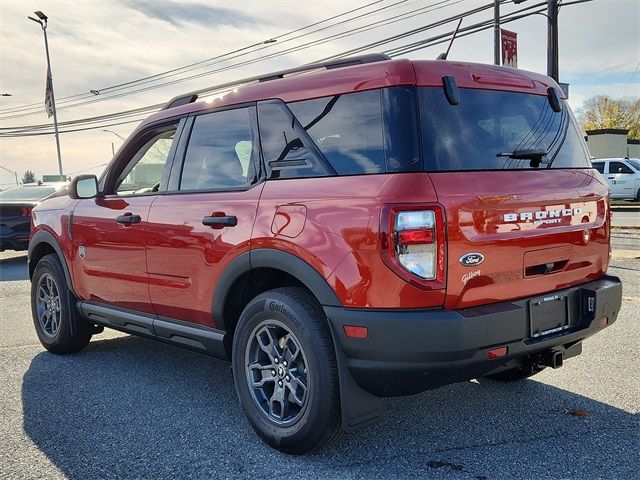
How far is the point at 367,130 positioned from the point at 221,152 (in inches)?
46.5

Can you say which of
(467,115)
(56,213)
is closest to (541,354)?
(467,115)

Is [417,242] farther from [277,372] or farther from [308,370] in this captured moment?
[277,372]

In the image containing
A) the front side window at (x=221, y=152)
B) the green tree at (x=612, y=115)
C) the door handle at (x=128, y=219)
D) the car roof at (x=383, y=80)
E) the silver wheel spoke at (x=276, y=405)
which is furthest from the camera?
the green tree at (x=612, y=115)

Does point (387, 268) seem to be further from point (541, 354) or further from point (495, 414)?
point (495, 414)

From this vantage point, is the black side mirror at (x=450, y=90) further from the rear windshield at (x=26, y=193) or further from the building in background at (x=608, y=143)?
the building in background at (x=608, y=143)

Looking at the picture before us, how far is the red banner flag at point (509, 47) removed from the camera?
1717 centimetres

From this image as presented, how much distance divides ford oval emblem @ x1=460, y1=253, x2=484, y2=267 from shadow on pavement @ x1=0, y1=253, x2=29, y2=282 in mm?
8874

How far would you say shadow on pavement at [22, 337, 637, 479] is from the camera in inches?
115

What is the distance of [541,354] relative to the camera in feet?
9.90

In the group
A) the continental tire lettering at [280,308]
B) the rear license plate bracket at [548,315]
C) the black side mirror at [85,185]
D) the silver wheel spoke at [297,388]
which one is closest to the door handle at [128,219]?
the black side mirror at [85,185]

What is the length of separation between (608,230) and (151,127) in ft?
10.0

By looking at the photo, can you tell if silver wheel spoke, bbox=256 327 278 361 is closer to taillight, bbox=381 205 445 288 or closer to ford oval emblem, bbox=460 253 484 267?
taillight, bbox=381 205 445 288

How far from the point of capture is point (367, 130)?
9.34ft

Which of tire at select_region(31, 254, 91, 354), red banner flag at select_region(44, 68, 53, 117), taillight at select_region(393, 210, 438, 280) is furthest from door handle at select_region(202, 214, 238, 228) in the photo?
red banner flag at select_region(44, 68, 53, 117)
